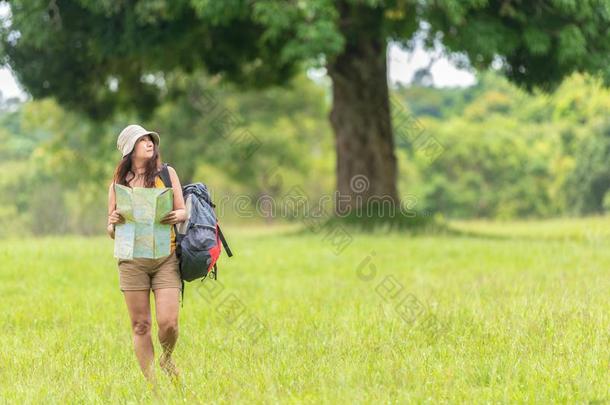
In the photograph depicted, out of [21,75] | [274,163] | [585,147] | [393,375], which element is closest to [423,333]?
[393,375]

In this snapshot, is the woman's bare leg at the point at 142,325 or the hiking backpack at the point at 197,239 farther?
the woman's bare leg at the point at 142,325

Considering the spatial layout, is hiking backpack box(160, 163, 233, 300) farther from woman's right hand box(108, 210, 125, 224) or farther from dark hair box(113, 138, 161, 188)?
woman's right hand box(108, 210, 125, 224)

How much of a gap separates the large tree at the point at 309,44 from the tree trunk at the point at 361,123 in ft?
0.09

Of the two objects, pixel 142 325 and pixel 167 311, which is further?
pixel 142 325

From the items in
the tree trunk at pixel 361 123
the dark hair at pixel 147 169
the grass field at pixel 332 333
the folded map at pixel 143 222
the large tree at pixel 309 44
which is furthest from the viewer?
the tree trunk at pixel 361 123

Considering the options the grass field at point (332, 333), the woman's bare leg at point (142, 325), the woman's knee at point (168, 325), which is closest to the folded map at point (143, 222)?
the woman's bare leg at point (142, 325)

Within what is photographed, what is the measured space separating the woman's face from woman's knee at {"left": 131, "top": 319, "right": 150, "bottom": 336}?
1.14 metres

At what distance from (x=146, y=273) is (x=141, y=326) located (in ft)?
1.26

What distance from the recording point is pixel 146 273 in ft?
19.1

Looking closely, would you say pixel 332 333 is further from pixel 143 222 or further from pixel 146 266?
pixel 143 222

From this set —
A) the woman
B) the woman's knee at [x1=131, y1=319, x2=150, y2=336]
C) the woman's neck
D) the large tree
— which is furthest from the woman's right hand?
the large tree

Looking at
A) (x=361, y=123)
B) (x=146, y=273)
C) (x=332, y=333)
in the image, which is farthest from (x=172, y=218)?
(x=361, y=123)

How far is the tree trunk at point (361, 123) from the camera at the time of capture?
67.3 ft

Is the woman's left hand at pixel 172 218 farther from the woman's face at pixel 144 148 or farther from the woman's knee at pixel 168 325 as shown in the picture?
the woman's knee at pixel 168 325
